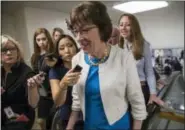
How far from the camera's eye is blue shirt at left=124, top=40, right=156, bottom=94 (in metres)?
0.78

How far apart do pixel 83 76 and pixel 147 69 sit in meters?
0.33

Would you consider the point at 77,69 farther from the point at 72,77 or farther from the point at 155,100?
the point at 155,100

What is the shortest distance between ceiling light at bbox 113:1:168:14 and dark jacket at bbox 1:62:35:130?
44cm

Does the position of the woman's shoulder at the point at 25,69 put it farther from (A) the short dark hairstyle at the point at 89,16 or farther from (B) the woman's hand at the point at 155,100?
(B) the woman's hand at the point at 155,100

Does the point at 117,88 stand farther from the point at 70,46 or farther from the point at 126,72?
the point at 70,46

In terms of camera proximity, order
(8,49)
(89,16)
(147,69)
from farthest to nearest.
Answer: (147,69) < (8,49) < (89,16)

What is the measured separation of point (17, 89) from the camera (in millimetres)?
673

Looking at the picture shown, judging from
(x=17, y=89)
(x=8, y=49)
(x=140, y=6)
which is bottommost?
(x=17, y=89)

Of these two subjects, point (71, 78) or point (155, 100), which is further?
point (155, 100)

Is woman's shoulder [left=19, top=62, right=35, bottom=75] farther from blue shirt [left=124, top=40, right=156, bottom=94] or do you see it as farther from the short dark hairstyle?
blue shirt [left=124, top=40, right=156, bottom=94]

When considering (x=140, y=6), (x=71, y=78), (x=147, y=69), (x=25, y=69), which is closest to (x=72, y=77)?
(x=71, y=78)

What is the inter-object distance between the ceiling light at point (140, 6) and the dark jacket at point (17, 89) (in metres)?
0.44

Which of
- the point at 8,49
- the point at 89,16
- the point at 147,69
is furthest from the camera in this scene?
the point at 147,69

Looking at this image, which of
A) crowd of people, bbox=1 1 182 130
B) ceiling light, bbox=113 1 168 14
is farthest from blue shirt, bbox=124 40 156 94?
ceiling light, bbox=113 1 168 14
